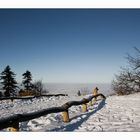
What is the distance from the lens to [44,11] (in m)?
7.66

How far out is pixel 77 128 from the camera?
6398mm

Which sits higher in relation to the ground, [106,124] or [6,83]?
[6,83]

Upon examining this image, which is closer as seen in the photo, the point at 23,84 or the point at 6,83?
the point at 6,83
